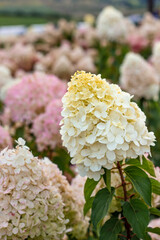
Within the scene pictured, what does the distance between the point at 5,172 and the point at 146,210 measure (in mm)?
368

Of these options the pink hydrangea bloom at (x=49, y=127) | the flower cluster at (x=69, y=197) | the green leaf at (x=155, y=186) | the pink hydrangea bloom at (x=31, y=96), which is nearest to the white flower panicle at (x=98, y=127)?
the green leaf at (x=155, y=186)

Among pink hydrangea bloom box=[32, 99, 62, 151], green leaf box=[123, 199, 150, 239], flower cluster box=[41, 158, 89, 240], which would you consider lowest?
green leaf box=[123, 199, 150, 239]

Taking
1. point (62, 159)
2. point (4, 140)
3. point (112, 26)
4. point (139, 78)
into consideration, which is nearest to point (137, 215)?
point (4, 140)

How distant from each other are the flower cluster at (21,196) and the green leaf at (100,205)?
0.49 feet

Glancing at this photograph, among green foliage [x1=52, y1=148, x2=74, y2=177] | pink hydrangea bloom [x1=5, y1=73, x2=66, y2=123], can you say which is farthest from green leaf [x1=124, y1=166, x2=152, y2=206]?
pink hydrangea bloom [x1=5, y1=73, x2=66, y2=123]

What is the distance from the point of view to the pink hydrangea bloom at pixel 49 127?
6.74 feet

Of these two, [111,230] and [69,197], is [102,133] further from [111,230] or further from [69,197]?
[69,197]

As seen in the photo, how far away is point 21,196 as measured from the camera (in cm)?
120

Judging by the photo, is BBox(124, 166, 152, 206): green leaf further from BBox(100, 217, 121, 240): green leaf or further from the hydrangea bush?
BBox(100, 217, 121, 240): green leaf

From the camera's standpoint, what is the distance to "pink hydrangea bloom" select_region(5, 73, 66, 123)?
2287 mm

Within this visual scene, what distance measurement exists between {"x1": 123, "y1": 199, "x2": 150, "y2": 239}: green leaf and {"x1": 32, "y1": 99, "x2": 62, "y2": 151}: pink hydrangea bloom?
908 mm

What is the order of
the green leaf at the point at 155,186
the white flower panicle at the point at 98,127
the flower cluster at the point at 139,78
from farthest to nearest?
the flower cluster at the point at 139,78 → the green leaf at the point at 155,186 → the white flower panicle at the point at 98,127

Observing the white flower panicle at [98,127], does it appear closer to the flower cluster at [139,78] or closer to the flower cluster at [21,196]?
the flower cluster at [21,196]

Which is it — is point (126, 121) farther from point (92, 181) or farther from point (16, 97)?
point (16, 97)
